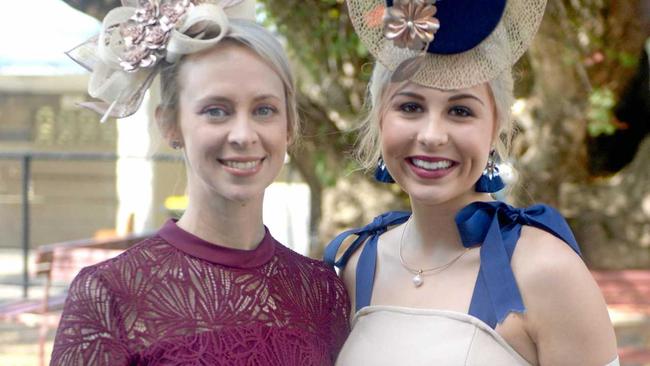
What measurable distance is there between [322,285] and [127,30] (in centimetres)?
75

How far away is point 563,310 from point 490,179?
0.40 metres

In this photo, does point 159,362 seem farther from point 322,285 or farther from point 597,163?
point 597,163

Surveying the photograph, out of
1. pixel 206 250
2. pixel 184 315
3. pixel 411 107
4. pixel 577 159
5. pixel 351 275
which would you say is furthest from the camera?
pixel 577 159

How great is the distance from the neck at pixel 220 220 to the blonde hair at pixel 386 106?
39 cm

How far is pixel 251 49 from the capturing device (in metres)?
2.02

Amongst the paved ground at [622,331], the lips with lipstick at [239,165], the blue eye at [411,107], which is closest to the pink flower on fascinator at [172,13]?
the lips with lipstick at [239,165]

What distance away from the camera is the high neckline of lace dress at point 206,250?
2.05 m

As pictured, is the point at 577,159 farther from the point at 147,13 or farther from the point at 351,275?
the point at 147,13

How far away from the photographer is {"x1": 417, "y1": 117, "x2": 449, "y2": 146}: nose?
2.09 meters

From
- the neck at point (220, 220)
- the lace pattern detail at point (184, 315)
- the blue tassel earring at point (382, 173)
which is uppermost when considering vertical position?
the blue tassel earring at point (382, 173)

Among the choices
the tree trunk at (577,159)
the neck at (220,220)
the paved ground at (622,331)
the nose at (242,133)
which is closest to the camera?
the nose at (242,133)

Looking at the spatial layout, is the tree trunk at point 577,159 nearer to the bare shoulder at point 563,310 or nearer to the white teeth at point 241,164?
the bare shoulder at point 563,310

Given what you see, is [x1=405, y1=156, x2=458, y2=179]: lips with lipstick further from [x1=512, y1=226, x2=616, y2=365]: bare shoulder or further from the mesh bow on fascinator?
the mesh bow on fascinator

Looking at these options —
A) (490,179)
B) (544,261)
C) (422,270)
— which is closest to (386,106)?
(490,179)
